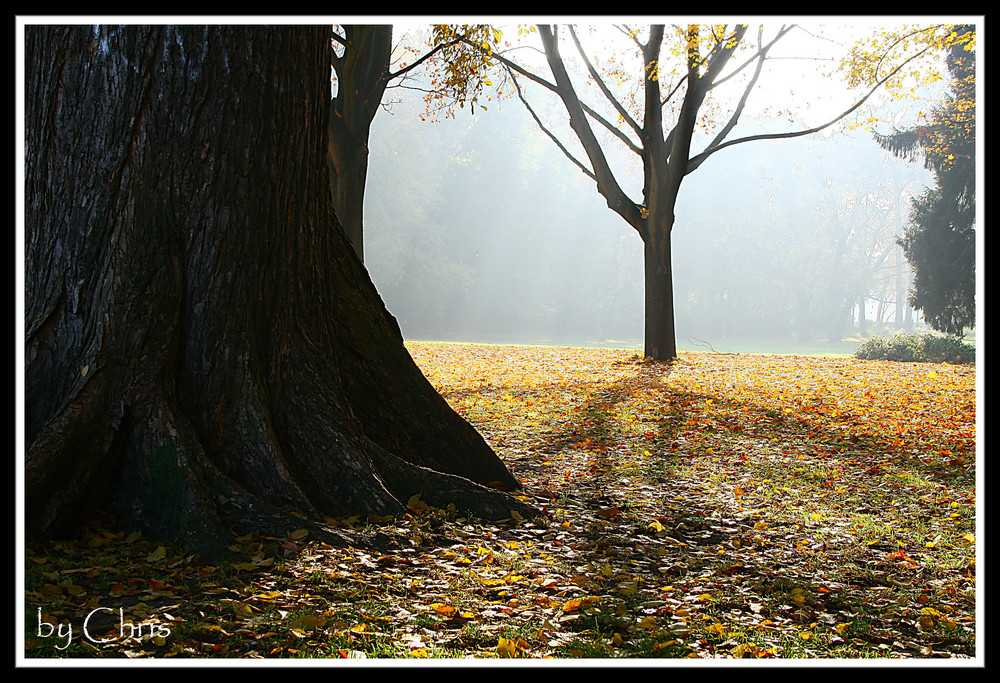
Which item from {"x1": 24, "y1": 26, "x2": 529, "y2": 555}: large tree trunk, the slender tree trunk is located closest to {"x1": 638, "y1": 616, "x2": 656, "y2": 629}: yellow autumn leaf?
{"x1": 24, "y1": 26, "x2": 529, "y2": 555}: large tree trunk

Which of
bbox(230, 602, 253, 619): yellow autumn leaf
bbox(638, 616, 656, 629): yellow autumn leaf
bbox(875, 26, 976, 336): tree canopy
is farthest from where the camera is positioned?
bbox(875, 26, 976, 336): tree canopy

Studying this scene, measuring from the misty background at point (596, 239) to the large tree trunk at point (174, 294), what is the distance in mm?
36000

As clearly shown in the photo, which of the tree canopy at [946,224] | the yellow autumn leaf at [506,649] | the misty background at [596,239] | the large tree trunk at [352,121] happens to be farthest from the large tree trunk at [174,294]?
the misty background at [596,239]

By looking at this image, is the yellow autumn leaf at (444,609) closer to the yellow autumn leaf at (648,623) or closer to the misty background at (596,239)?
the yellow autumn leaf at (648,623)

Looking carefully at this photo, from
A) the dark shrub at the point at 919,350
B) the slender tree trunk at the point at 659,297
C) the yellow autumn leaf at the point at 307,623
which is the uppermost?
the slender tree trunk at the point at 659,297

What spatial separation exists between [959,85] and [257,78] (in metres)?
22.8

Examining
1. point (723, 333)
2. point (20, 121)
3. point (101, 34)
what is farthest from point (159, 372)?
point (723, 333)

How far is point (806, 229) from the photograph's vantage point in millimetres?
56531

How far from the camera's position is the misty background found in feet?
144

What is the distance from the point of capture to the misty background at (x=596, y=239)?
43.8 m

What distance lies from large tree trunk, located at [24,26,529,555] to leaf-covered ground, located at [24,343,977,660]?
1.00 feet

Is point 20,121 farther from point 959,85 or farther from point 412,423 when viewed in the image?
point 959,85

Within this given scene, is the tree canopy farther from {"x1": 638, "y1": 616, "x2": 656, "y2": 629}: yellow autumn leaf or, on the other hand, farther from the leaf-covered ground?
{"x1": 638, "y1": 616, "x2": 656, "y2": 629}: yellow autumn leaf

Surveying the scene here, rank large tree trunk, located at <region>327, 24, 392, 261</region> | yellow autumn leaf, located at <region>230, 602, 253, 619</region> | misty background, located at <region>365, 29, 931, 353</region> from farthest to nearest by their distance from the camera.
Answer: misty background, located at <region>365, 29, 931, 353</region> < large tree trunk, located at <region>327, 24, 392, 261</region> < yellow autumn leaf, located at <region>230, 602, 253, 619</region>
